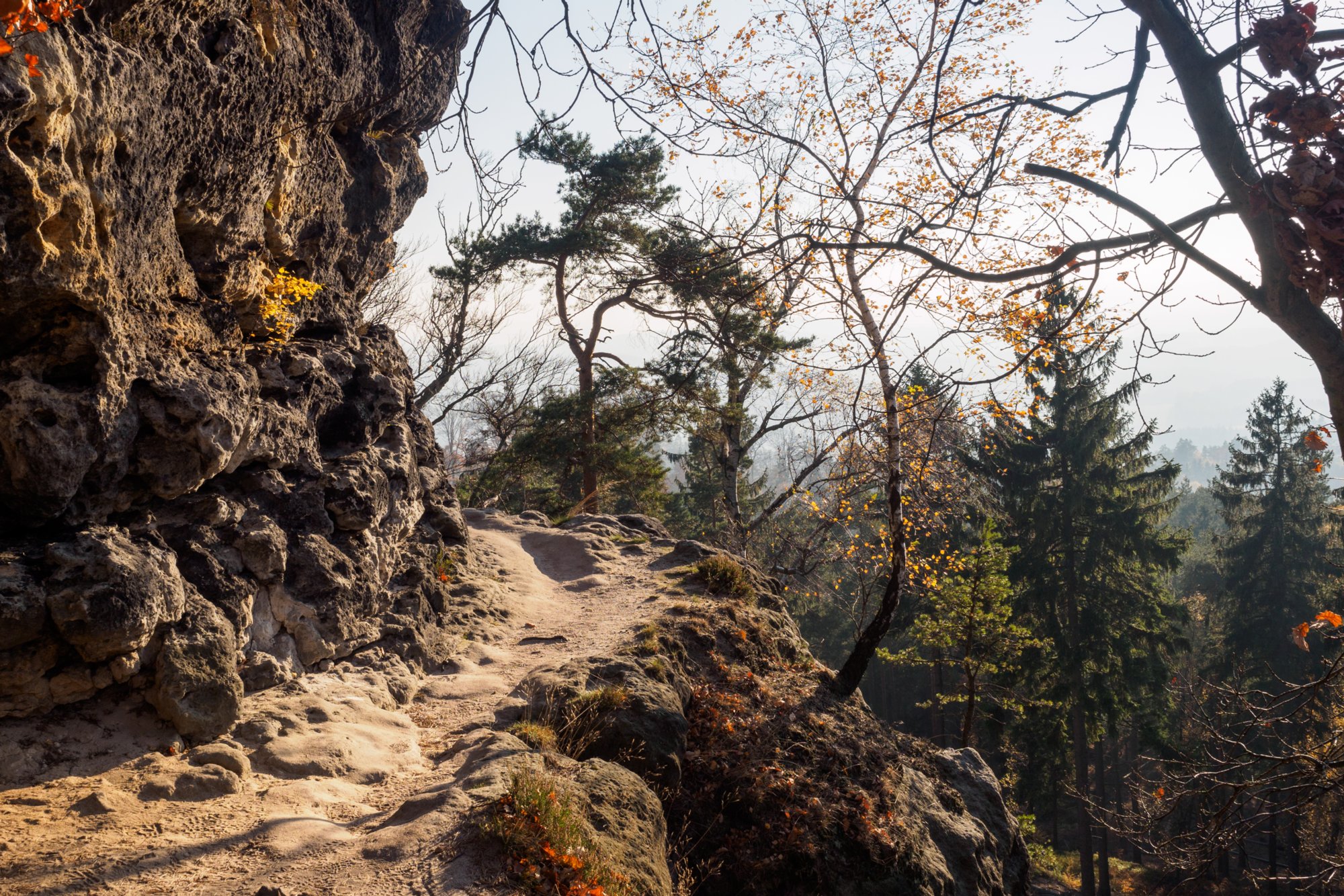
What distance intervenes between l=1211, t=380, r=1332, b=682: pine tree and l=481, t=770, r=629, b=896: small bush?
1085 inches

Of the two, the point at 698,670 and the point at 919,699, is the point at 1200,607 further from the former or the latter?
the point at 698,670

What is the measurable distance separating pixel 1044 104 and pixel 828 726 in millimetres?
6064

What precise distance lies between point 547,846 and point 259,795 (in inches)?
73.4

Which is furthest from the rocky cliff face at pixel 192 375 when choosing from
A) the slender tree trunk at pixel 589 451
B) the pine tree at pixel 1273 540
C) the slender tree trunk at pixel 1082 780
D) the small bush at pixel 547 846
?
the pine tree at pixel 1273 540

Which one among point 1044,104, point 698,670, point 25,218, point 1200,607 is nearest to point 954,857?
point 698,670

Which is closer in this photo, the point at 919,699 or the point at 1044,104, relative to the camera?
the point at 1044,104

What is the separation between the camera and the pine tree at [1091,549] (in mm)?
21047

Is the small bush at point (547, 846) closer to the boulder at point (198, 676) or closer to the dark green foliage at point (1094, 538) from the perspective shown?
the boulder at point (198, 676)

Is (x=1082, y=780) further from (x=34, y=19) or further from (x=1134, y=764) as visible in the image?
(x=34, y=19)

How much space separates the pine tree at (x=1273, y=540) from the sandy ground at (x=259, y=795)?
90.6 ft

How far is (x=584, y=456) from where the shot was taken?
17.1 metres

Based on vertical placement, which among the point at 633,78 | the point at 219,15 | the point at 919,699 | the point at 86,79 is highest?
the point at 219,15

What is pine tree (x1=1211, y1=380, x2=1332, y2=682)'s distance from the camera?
24812 mm

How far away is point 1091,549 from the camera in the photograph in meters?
22.0
